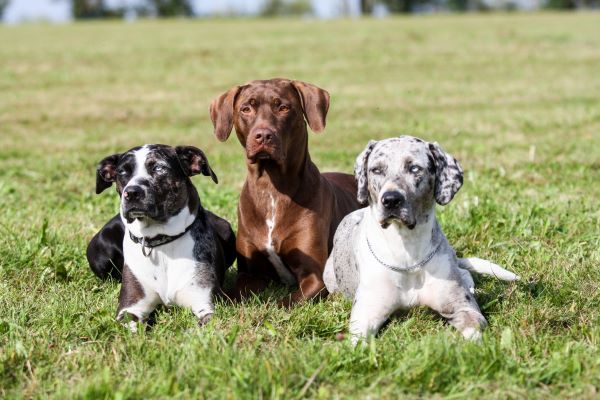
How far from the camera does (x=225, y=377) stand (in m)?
4.00

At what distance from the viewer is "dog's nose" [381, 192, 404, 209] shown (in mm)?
4664

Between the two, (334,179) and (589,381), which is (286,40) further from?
(589,381)

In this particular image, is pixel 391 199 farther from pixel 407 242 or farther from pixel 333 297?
pixel 333 297

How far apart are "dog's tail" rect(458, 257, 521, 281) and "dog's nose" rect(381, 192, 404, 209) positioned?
5.14 ft

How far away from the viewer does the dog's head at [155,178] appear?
5.23m

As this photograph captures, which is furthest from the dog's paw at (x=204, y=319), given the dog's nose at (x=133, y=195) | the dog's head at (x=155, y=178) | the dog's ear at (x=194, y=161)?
the dog's ear at (x=194, y=161)

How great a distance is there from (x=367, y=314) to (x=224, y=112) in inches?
85.9

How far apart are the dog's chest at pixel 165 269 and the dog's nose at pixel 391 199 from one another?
1547 millimetres

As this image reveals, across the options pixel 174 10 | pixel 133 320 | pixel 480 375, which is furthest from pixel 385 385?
pixel 174 10

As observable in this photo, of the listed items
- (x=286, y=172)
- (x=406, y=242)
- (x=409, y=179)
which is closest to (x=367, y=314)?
(x=406, y=242)

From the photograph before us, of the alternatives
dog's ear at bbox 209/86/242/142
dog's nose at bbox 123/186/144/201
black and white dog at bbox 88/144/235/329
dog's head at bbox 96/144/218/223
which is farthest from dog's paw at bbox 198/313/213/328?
dog's ear at bbox 209/86/242/142

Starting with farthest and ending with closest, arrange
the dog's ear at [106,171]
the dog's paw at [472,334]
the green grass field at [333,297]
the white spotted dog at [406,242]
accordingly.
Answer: the dog's ear at [106,171] → the white spotted dog at [406,242] → the dog's paw at [472,334] → the green grass field at [333,297]

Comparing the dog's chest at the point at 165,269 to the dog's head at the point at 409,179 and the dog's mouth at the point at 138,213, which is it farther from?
the dog's head at the point at 409,179

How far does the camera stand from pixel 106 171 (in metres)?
5.80
